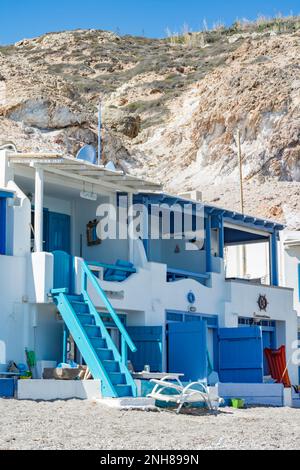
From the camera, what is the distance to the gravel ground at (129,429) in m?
12.4

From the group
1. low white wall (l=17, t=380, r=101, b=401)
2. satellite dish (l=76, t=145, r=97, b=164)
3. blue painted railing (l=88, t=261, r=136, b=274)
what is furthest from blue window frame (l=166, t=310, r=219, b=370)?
low white wall (l=17, t=380, r=101, b=401)

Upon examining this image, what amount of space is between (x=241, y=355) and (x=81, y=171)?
6.61 metres

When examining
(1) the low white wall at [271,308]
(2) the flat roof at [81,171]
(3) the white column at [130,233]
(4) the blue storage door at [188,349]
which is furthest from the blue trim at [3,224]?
(1) the low white wall at [271,308]

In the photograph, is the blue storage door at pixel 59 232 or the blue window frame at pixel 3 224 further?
the blue storage door at pixel 59 232

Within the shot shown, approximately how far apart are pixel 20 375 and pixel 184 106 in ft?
136

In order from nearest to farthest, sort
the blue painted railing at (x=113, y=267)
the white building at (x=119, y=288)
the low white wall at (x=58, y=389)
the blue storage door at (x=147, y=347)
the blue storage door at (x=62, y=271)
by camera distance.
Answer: the low white wall at (x=58, y=389) → the white building at (x=119, y=288) → the blue storage door at (x=62, y=271) → the blue painted railing at (x=113, y=267) → the blue storage door at (x=147, y=347)

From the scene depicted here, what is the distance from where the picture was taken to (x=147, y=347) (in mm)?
22344

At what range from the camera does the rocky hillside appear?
44531 millimetres

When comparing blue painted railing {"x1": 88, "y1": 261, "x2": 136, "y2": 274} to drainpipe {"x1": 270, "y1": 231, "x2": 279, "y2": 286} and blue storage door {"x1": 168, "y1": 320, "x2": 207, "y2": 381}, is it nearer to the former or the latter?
blue storage door {"x1": 168, "y1": 320, "x2": 207, "y2": 381}

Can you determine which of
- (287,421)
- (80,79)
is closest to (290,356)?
(287,421)

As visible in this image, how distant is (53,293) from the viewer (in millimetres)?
19797

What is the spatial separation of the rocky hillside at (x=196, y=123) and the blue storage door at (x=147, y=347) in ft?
63.1

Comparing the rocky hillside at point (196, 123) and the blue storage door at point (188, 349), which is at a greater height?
the rocky hillside at point (196, 123)

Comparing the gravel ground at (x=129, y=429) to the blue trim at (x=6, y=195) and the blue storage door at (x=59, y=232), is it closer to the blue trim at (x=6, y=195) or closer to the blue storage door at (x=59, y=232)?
the blue trim at (x=6, y=195)
